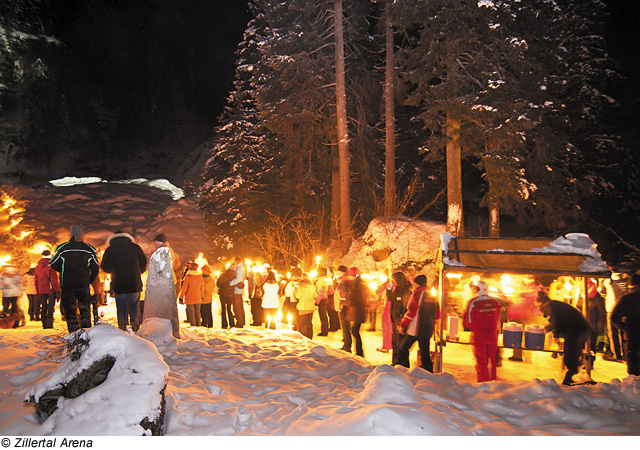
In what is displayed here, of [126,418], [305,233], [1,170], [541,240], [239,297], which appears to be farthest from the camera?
[1,170]

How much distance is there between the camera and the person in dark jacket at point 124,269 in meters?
6.96

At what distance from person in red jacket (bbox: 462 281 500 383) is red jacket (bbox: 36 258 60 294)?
8740 millimetres

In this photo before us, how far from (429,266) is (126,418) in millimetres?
13563

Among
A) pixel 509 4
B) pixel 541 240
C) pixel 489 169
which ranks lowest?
pixel 541 240

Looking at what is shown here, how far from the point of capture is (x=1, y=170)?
1150 inches

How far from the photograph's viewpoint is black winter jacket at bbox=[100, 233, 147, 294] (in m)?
6.96

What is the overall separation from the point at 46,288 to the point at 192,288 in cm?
329

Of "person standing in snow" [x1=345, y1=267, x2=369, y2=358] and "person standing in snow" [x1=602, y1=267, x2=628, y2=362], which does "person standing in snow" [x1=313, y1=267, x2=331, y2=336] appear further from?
"person standing in snow" [x1=602, y1=267, x2=628, y2=362]

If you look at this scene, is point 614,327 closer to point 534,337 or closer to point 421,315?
point 534,337

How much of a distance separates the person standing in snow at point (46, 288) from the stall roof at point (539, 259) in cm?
832

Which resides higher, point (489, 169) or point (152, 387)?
point (489, 169)
